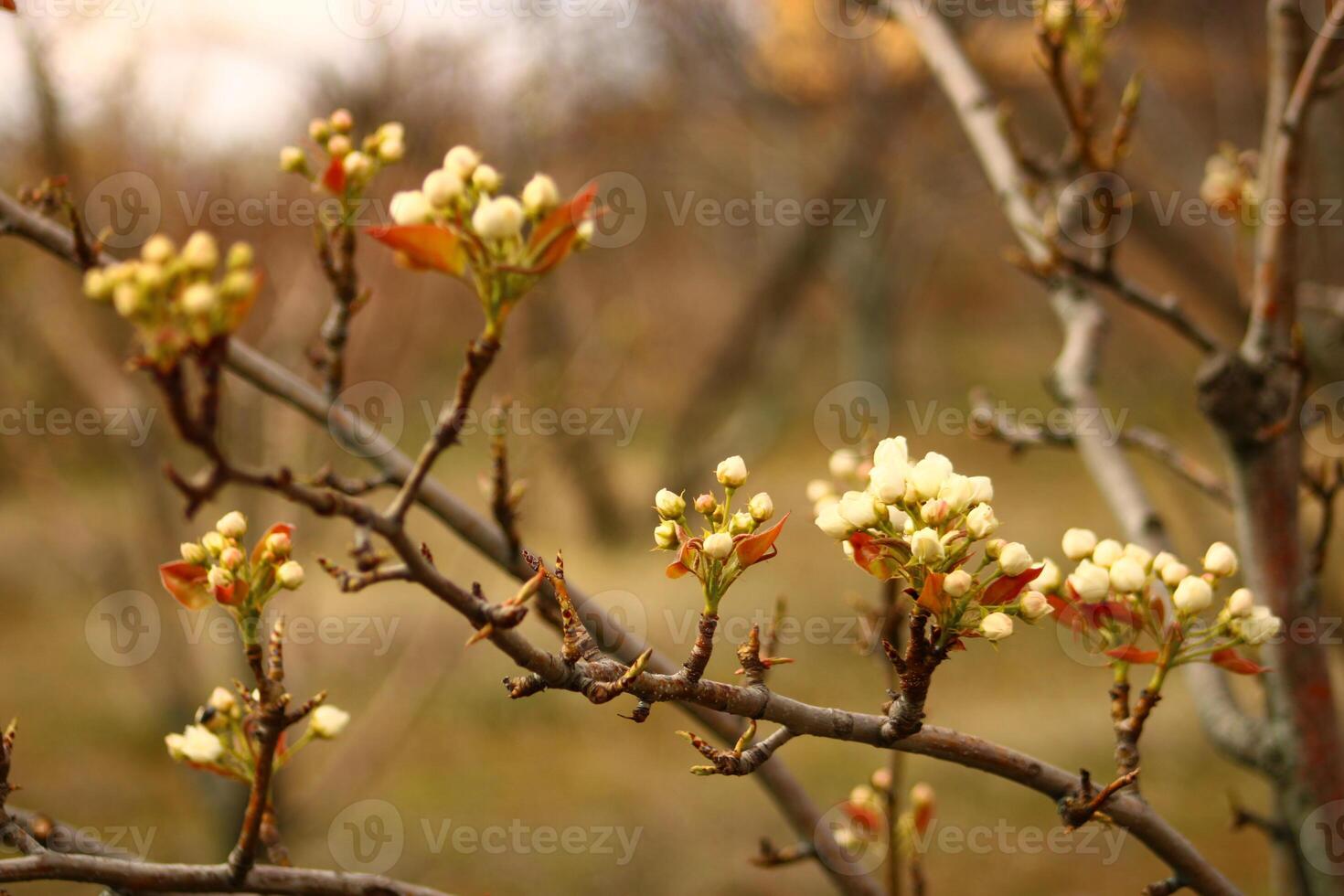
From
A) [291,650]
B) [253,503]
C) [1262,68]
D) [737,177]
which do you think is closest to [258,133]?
[253,503]

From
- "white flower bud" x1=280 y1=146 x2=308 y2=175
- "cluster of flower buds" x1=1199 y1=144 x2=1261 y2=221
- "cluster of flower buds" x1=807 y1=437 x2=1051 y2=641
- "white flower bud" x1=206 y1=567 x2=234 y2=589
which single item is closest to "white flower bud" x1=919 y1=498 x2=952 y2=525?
"cluster of flower buds" x1=807 y1=437 x2=1051 y2=641

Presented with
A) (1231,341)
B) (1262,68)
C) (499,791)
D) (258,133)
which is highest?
(1262,68)

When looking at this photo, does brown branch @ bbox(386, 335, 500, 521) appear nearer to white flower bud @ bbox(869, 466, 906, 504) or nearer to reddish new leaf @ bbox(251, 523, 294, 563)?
reddish new leaf @ bbox(251, 523, 294, 563)

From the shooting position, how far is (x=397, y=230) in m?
0.62

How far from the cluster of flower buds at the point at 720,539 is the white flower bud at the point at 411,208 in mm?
244

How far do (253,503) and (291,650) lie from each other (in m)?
0.61

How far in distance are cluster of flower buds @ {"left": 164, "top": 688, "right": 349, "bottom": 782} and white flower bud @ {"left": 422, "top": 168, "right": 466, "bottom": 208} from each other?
35cm

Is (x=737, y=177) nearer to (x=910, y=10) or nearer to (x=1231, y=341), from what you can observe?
(x=1231, y=341)

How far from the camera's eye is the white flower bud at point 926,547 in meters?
0.57

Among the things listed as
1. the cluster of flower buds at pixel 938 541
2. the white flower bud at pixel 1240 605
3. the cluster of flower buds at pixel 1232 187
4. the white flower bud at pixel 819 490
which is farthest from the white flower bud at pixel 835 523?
the cluster of flower buds at pixel 1232 187

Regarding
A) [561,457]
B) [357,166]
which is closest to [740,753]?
[357,166]

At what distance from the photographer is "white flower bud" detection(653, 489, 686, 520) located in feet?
2.01

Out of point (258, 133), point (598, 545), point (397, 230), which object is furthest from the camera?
point (598, 545)

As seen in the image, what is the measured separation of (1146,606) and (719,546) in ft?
1.28
